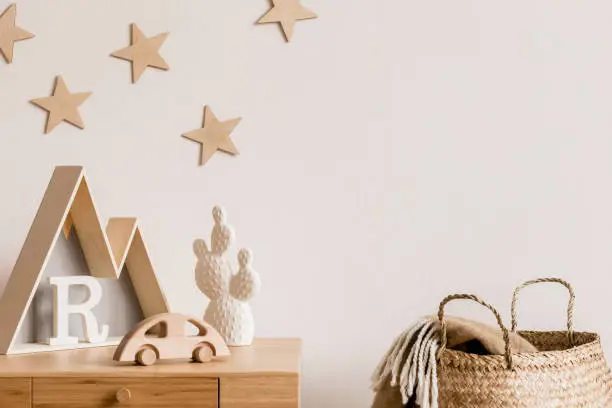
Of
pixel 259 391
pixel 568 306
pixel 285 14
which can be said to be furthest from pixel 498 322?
pixel 285 14

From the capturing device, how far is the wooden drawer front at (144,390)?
4.83 feet

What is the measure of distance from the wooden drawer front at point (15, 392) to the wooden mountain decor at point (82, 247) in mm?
178

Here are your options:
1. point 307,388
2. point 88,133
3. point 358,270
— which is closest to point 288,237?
point 358,270

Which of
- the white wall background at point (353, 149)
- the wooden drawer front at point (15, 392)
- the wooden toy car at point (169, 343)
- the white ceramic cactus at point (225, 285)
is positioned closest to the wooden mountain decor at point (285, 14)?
the white wall background at point (353, 149)

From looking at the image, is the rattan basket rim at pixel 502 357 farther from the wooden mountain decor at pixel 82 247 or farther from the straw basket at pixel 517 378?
the wooden mountain decor at pixel 82 247

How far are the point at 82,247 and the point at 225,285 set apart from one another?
33 centimetres

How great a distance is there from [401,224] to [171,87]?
0.63 meters

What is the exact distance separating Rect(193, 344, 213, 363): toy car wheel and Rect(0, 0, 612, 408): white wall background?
0.38m

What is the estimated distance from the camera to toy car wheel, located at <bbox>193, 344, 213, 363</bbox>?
5.13 ft

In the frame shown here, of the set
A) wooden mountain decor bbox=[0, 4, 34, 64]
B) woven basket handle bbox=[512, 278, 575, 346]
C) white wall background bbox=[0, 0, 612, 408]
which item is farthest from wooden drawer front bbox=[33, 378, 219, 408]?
wooden mountain decor bbox=[0, 4, 34, 64]

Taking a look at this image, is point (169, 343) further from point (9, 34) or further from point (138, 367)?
point (9, 34)

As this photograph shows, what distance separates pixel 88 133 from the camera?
77.5 inches

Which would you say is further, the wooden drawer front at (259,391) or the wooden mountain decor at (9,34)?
the wooden mountain decor at (9,34)

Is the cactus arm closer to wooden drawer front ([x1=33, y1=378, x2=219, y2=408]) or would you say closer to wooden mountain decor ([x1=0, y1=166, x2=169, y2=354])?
wooden mountain decor ([x1=0, y1=166, x2=169, y2=354])
